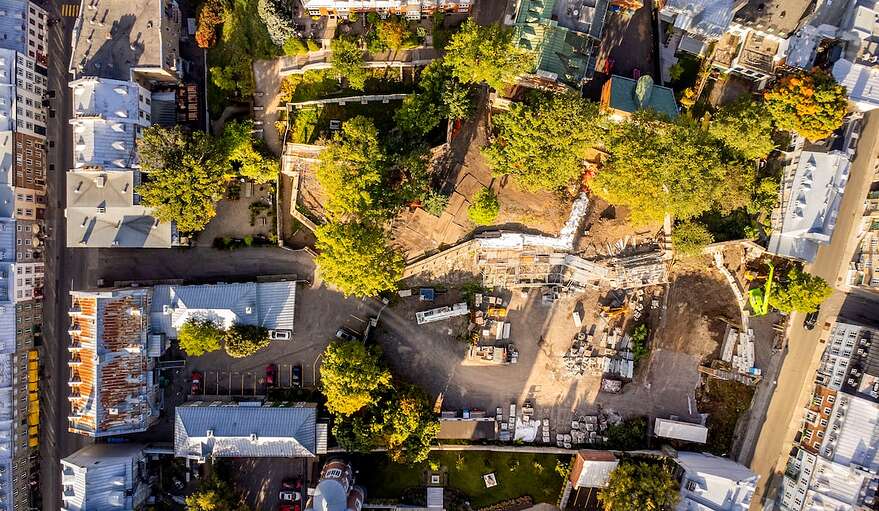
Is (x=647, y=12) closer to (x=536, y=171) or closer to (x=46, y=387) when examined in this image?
(x=536, y=171)

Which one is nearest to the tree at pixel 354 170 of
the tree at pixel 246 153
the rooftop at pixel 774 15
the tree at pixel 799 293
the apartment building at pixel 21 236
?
the tree at pixel 246 153

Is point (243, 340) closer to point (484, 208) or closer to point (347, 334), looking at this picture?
point (347, 334)

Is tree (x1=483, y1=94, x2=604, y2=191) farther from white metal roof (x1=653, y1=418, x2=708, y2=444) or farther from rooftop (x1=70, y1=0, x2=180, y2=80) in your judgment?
rooftop (x1=70, y1=0, x2=180, y2=80)

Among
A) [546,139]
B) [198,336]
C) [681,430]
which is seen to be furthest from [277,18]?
[681,430]

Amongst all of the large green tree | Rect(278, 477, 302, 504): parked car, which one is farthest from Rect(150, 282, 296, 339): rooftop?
the large green tree

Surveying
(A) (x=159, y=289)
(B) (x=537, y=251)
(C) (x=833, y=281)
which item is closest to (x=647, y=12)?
(B) (x=537, y=251)
